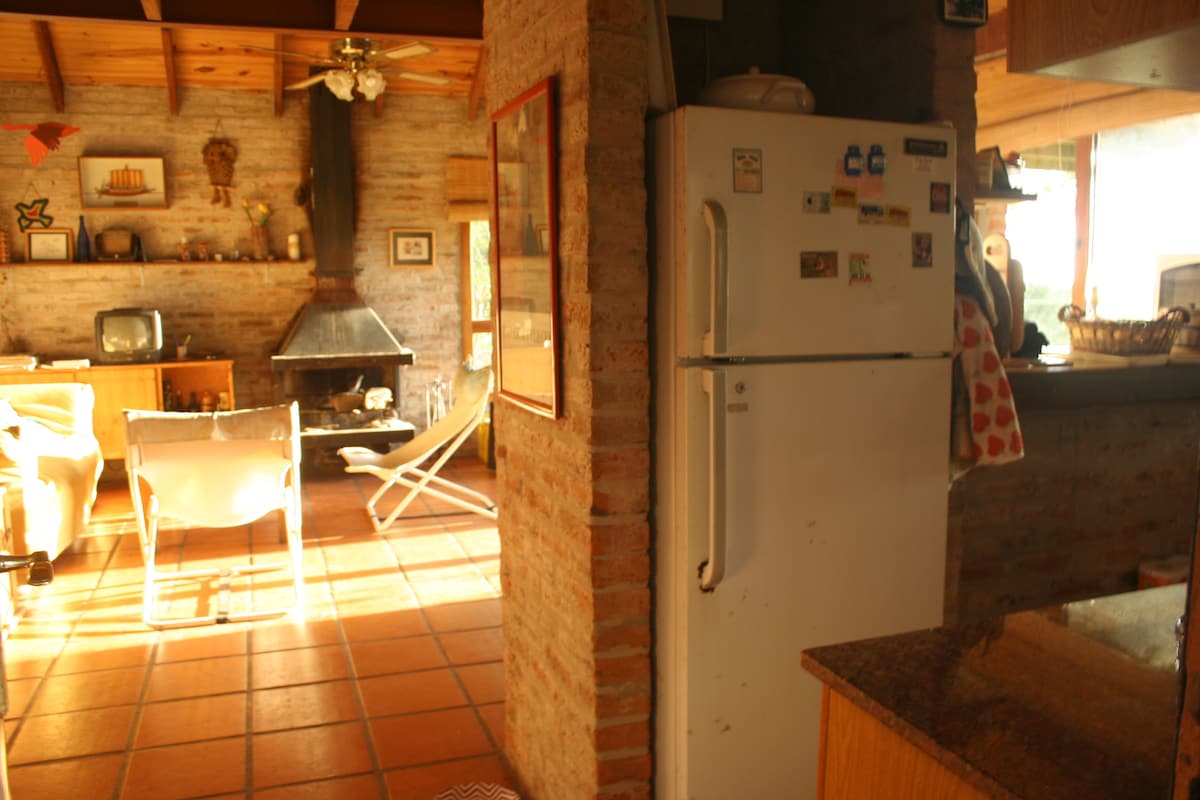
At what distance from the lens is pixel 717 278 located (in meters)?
2.00

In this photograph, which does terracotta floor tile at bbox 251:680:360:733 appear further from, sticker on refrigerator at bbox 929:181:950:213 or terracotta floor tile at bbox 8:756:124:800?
sticker on refrigerator at bbox 929:181:950:213

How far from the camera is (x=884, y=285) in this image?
2248mm

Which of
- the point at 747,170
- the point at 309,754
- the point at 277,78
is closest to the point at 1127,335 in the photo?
the point at 747,170

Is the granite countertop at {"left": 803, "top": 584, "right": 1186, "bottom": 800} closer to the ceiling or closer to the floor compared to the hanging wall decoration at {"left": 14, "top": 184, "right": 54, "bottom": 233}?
closer to the floor

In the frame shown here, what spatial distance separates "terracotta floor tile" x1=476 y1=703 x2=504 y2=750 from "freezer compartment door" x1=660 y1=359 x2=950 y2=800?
3.17 feet

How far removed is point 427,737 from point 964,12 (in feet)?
8.56

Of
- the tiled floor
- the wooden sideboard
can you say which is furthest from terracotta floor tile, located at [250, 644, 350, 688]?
the wooden sideboard

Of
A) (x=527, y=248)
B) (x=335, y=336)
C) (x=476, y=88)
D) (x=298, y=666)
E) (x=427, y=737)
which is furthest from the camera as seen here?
(x=476, y=88)

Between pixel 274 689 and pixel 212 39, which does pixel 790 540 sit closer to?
pixel 274 689

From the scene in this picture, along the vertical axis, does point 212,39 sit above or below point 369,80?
above

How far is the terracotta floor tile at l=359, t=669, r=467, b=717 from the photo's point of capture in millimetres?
3170

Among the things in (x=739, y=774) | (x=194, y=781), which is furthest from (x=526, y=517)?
(x=194, y=781)

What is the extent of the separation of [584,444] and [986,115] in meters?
5.65

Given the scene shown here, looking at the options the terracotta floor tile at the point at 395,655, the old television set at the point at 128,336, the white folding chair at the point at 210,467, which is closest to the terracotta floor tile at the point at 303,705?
the terracotta floor tile at the point at 395,655
